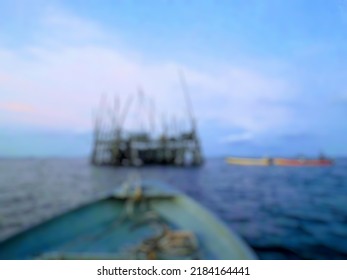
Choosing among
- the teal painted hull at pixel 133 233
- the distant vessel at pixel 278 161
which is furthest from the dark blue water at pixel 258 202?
the teal painted hull at pixel 133 233

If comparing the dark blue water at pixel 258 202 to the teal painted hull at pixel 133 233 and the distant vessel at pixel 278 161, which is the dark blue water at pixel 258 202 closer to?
the distant vessel at pixel 278 161

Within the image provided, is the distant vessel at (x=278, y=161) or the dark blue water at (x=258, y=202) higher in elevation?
the distant vessel at (x=278, y=161)

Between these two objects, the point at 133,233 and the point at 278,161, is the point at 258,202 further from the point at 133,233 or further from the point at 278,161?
the point at 133,233

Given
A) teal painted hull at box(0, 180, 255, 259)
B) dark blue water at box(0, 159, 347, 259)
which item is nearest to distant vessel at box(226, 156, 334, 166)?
dark blue water at box(0, 159, 347, 259)

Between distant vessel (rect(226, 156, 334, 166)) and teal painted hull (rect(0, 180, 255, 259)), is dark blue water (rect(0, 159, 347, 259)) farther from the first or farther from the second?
teal painted hull (rect(0, 180, 255, 259))

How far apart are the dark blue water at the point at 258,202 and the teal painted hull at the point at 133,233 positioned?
704 mm

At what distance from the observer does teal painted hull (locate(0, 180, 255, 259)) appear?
153 centimetres

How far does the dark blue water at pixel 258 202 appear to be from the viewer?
260 cm

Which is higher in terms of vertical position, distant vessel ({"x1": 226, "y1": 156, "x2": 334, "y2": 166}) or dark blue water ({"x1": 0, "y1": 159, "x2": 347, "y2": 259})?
distant vessel ({"x1": 226, "y1": 156, "x2": 334, "y2": 166})

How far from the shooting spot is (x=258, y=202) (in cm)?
398

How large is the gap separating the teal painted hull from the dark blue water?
70cm

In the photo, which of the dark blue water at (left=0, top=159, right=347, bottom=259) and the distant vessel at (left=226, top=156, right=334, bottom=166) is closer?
the dark blue water at (left=0, top=159, right=347, bottom=259)

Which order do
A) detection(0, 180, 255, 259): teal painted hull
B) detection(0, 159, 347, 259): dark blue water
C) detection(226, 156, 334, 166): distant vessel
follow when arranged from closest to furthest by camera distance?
1. detection(0, 180, 255, 259): teal painted hull
2. detection(0, 159, 347, 259): dark blue water
3. detection(226, 156, 334, 166): distant vessel
